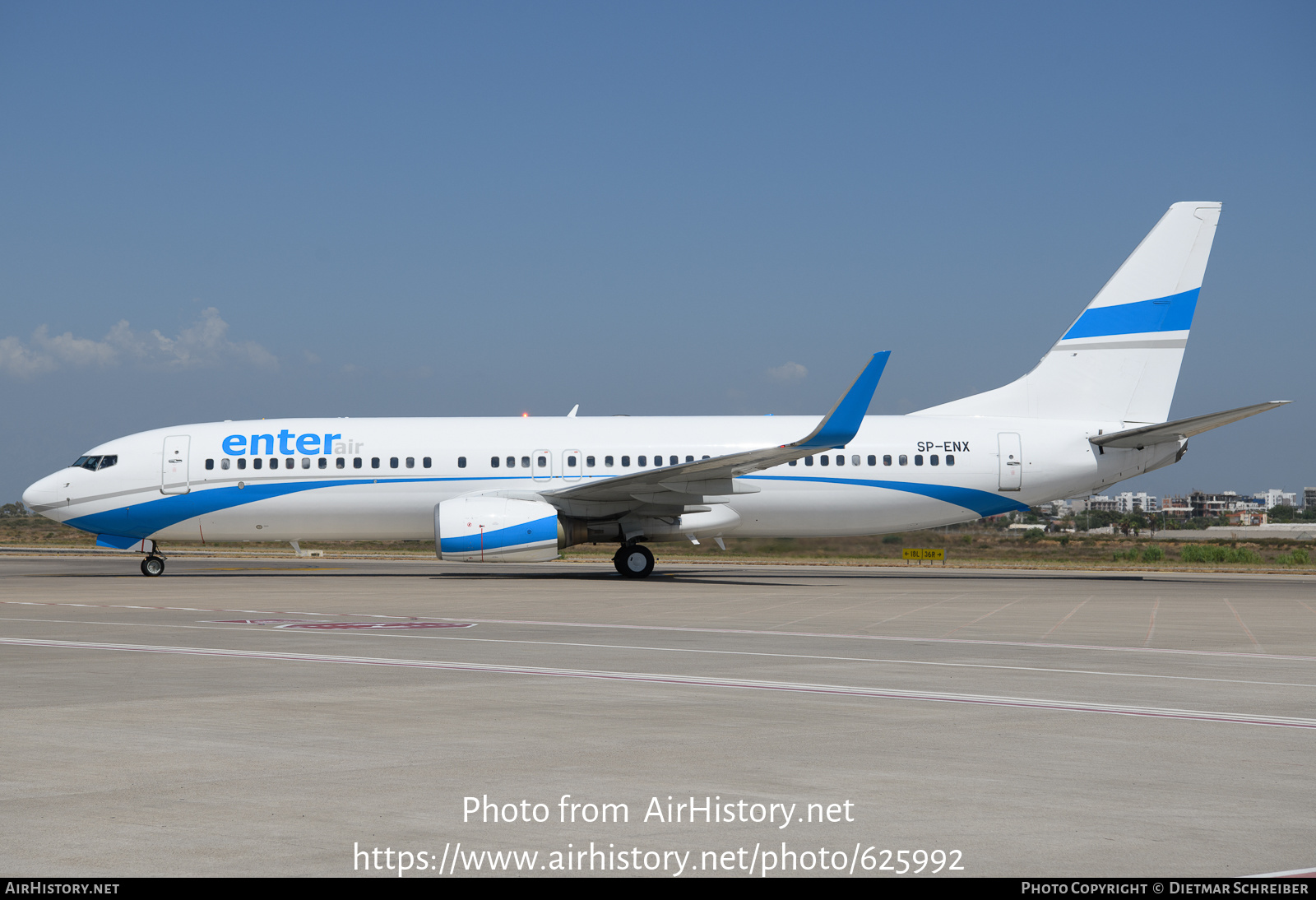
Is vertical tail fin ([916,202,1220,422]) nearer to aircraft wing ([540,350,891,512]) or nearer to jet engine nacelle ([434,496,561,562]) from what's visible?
aircraft wing ([540,350,891,512])

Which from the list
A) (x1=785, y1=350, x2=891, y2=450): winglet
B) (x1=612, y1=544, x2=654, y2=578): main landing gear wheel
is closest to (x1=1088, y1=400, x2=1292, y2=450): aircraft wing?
(x1=785, y1=350, x2=891, y2=450): winglet

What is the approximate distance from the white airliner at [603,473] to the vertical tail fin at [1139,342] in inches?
3.5

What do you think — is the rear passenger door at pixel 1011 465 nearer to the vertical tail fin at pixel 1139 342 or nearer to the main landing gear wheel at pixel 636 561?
the vertical tail fin at pixel 1139 342

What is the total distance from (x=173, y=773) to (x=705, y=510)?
22.1 m

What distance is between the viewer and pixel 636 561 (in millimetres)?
28828

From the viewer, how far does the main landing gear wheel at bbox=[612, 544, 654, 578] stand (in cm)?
2878

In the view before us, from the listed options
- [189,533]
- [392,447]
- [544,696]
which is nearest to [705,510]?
[392,447]

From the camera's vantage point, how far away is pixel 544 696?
33.0ft

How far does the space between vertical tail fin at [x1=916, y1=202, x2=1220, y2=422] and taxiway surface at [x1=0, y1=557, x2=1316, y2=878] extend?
494 inches

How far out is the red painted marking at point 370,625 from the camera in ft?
53.1

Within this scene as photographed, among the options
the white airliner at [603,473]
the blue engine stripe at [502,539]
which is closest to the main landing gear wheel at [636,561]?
the white airliner at [603,473]

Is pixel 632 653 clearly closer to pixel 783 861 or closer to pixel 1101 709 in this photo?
pixel 1101 709
